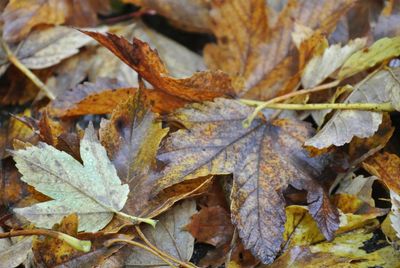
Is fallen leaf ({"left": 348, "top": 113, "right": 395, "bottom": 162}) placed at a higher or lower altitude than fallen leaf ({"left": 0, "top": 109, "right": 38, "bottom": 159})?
higher

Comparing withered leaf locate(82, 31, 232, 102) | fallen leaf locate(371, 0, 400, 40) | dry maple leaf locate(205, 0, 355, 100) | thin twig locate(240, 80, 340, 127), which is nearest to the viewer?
withered leaf locate(82, 31, 232, 102)

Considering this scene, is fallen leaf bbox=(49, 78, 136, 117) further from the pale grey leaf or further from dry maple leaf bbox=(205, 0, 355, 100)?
dry maple leaf bbox=(205, 0, 355, 100)

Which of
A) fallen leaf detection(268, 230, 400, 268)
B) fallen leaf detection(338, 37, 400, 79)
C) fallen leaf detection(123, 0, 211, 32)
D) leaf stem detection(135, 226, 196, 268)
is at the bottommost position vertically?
leaf stem detection(135, 226, 196, 268)

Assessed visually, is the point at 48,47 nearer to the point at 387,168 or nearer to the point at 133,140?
the point at 133,140

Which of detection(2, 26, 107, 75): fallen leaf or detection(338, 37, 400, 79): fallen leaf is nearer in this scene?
detection(338, 37, 400, 79): fallen leaf

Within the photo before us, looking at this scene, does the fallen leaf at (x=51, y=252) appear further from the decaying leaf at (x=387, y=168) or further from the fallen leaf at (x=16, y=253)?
the decaying leaf at (x=387, y=168)

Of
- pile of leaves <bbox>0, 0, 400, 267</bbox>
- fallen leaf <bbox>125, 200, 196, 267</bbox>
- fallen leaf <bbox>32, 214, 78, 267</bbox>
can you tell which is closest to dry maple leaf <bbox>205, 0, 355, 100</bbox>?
pile of leaves <bbox>0, 0, 400, 267</bbox>

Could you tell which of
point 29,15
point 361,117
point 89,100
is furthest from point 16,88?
point 361,117

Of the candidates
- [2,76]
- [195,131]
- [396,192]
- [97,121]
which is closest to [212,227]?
[195,131]
